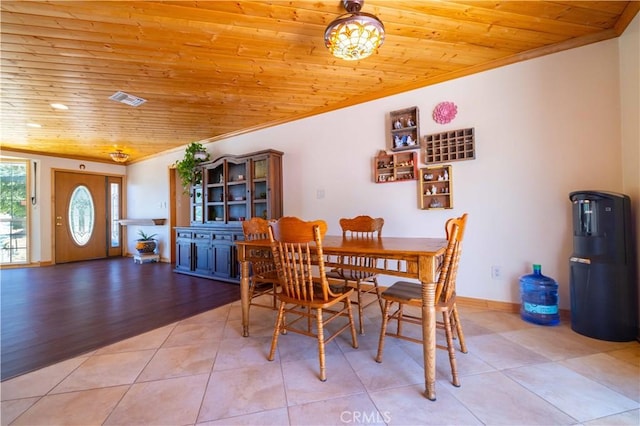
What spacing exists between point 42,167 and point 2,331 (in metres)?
4.96

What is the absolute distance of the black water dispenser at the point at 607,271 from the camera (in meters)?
1.87

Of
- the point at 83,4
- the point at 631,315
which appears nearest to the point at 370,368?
the point at 631,315

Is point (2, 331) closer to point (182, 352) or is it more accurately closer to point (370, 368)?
point (182, 352)

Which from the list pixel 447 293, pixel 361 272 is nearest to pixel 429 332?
pixel 447 293

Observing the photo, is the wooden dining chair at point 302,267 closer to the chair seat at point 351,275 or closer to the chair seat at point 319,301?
the chair seat at point 319,301

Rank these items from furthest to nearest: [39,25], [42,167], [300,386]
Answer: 1. [42,167]
2. [39,25]
3. [300,386]

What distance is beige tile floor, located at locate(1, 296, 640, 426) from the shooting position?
125cm

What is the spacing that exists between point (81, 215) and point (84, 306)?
179 inches

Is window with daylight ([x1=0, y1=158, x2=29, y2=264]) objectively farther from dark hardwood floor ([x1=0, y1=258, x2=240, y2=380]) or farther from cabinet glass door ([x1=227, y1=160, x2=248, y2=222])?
cabinet glass door ([x1=227, y1=160, x2=248, y2=222])

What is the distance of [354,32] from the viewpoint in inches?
68.0

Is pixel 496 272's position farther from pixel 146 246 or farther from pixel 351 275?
pixel 146 246

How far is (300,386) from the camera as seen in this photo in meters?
1.48

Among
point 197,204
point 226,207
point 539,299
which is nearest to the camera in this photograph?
point 539,299

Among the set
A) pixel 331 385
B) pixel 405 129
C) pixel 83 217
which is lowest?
pixel 331 385
